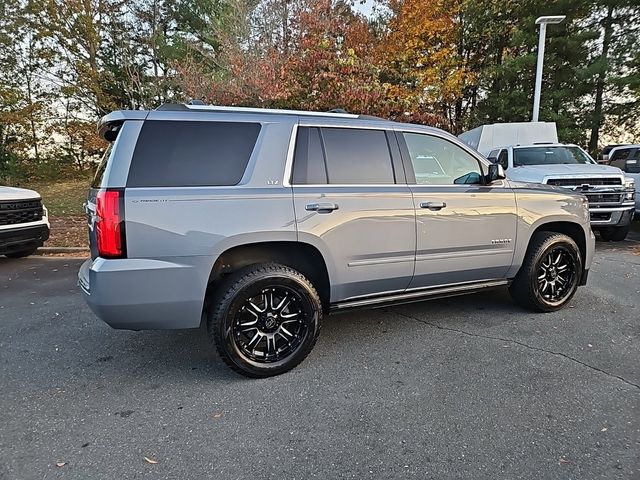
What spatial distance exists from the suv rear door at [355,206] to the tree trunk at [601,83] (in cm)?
1792

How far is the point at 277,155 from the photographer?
127 inches

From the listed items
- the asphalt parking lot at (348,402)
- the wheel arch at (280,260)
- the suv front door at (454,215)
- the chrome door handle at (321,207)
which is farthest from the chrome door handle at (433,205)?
the asphalt parking lot at (348,402)

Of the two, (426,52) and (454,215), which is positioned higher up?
(426,52)

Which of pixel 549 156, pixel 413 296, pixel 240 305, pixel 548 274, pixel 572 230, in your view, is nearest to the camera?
pixel 240 305

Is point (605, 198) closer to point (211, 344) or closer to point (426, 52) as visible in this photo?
point (211, 344)

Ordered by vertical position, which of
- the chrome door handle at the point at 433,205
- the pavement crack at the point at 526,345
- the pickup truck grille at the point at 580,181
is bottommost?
the pavement crack at the point at 526,345

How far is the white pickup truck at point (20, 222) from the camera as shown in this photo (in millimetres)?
6129

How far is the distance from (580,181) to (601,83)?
12.8 metres

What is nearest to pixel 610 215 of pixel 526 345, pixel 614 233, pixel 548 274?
pixel 614 233

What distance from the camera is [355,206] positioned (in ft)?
11.1

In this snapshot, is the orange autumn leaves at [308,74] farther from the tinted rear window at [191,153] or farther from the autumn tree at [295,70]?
the tinted rear window at [191,153]

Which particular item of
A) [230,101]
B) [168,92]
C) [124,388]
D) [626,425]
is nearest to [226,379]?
[124,388]

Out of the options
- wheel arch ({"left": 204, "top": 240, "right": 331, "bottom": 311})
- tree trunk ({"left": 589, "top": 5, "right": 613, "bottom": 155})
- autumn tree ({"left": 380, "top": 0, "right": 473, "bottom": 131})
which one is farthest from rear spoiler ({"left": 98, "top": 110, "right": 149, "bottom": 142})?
tree trunk ({"left": 589, "top": 5, "right": 613, "bottom": 155})

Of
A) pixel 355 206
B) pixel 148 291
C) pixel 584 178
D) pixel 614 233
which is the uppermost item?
pixel 584 178
